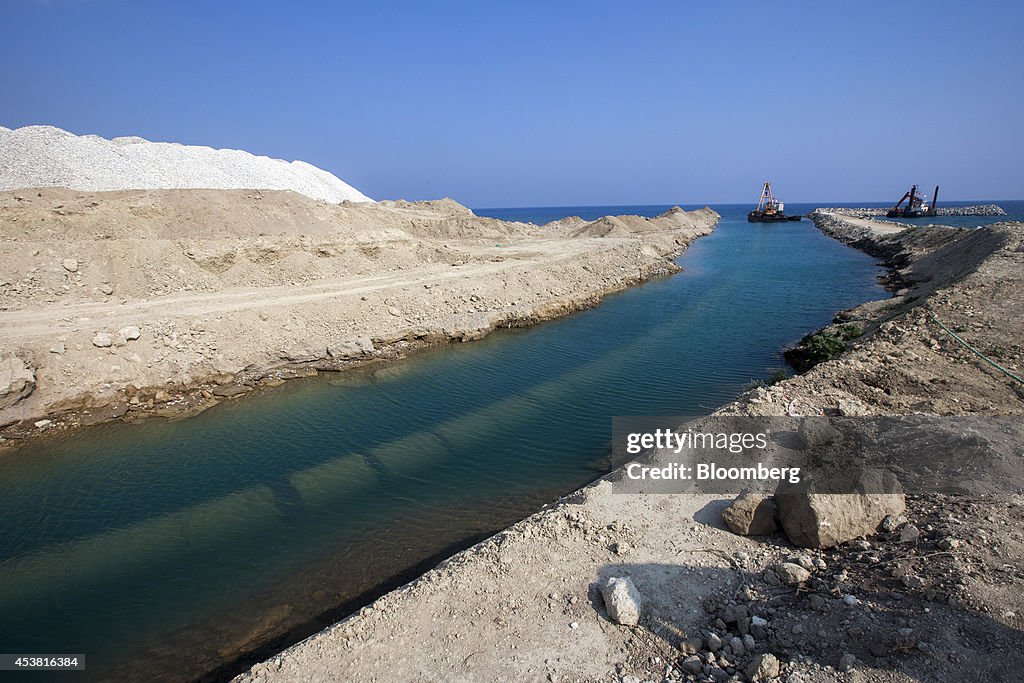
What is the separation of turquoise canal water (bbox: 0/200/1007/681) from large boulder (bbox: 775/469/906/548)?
4.26 m

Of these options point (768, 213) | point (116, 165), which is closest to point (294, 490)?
point (116, 165)

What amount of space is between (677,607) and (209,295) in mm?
19441

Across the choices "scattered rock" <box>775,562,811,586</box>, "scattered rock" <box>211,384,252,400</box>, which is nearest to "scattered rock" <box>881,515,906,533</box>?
"scattered rock" <box>775,562,811,586</box>

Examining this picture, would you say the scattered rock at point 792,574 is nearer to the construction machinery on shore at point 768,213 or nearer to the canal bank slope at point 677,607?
the canal bank slope at point 677,607

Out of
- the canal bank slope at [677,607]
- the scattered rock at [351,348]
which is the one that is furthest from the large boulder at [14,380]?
the canal bank slope at [677,607]

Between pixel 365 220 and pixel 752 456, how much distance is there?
26.6 m

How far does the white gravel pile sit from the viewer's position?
102 feet

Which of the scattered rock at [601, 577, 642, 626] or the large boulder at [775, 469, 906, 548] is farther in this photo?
the large boulder at [775, 469, 906, 548]

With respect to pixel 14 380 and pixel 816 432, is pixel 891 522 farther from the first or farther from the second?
pixel 14 380

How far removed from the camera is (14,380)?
12.8 m

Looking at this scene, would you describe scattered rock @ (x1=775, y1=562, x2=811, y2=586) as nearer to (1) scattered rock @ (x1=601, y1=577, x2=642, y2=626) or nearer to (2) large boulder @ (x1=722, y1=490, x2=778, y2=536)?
(2) large boulder @ (x1=722, y1=490, x2=778, y2=536)

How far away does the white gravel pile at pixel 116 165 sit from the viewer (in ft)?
102

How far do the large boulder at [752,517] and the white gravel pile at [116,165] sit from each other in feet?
129

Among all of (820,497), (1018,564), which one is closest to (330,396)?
(820,497)
